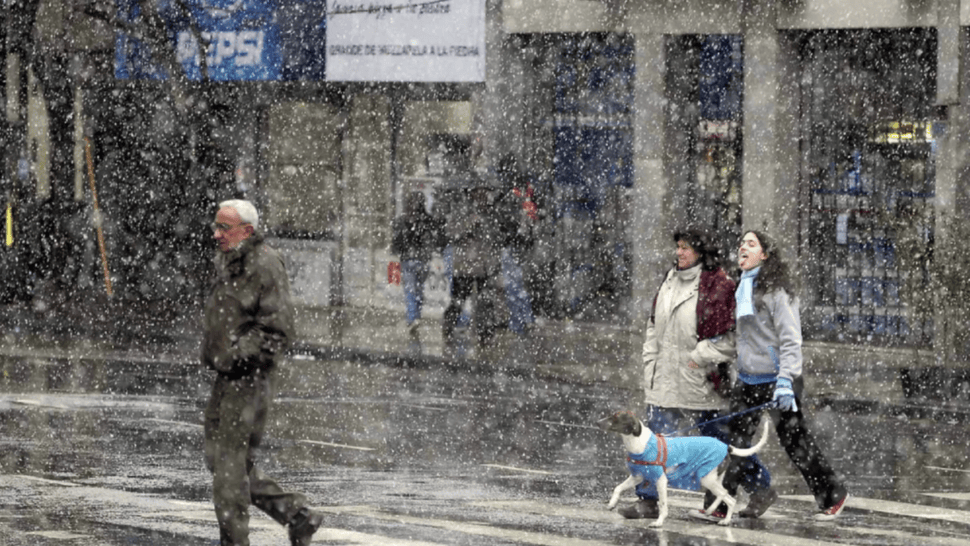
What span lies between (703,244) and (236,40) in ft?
56.3

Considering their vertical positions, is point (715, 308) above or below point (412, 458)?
above

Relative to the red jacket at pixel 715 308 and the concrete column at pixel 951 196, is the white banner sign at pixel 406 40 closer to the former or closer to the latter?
the concrete column at pixel 951 196

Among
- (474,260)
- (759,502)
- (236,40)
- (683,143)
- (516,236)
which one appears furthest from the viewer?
(236,40)

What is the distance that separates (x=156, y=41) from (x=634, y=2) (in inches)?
283

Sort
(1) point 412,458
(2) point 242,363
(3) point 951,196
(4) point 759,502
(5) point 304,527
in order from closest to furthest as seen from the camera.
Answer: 1. (2) point 242,363
2. (5) point 304,527
3. (4) point 759,502
4. (1) point 412,458
5. (3) point 951,196

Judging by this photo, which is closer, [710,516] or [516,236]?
[710,516]

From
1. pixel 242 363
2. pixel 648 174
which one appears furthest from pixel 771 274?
pixel 648 174

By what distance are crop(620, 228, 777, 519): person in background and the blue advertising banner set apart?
636 inches

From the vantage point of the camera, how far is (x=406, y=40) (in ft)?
85.7

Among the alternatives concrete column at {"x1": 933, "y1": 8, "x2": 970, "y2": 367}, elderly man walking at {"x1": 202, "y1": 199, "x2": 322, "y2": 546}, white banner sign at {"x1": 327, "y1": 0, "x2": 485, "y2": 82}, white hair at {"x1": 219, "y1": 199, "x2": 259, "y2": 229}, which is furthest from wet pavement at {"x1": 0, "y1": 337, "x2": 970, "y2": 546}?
white banner sign at {"x1": 327, "y1": 0, "x2": 485, "y2": 82}

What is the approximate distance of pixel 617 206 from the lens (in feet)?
84.2

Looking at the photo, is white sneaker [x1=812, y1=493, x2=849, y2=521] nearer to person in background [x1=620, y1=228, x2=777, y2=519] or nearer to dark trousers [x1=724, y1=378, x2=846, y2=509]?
dark trousers [x1=724, y1=378, x2=846, y2=509]

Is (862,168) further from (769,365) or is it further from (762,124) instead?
(769,365)

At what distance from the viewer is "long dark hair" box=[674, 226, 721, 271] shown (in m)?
11.3
